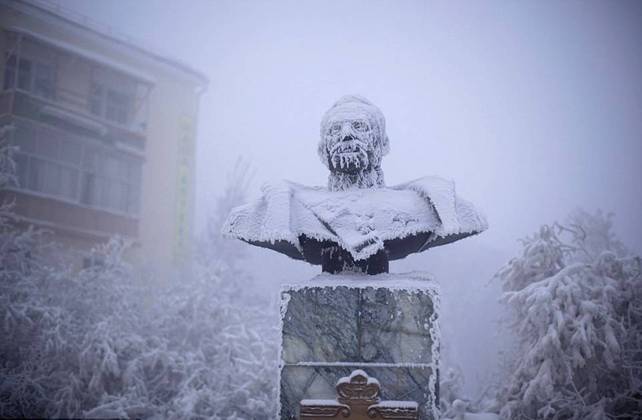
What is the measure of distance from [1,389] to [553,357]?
22.9 feet

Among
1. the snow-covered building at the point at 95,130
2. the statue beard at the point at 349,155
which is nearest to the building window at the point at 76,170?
the snow-covered building at the point at 95,130

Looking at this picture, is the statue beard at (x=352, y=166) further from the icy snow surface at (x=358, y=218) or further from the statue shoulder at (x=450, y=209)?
the statue shoulder at (x=450, y=209)

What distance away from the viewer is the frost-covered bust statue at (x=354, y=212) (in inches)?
123

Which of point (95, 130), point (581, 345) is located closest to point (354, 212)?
point (581, 345)

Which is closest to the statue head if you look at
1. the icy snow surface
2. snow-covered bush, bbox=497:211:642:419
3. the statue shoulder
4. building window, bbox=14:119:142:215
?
the icy snow surface

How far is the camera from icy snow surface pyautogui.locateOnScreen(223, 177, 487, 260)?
3.09 metres

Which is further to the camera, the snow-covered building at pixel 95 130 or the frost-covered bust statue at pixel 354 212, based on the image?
the snow-covered building at pixel 95 130

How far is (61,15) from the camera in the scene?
49.9ft

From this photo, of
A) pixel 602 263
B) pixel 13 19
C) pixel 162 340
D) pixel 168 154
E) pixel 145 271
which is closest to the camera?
pixel 602 263

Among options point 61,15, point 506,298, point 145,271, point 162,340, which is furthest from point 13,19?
point 506,298

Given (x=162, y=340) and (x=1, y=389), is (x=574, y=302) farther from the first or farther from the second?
(x=1, y=389)

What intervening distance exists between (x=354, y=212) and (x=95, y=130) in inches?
518

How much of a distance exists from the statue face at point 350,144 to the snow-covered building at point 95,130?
10.5 meters

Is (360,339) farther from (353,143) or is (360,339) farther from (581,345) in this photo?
(581,345)
